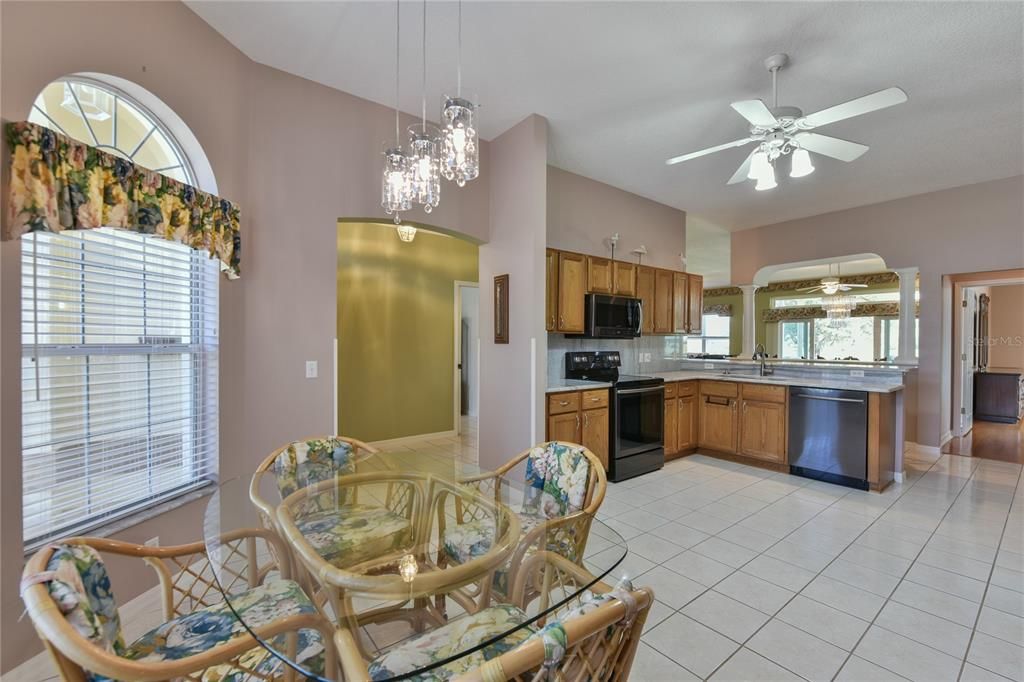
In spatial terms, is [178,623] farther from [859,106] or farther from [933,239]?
[933,239]

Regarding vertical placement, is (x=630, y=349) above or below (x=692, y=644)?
above

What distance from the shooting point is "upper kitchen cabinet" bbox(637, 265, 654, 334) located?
4875 millimetres

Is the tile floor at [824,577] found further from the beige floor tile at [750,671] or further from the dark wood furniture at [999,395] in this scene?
the dark wood furniture at [999,395]

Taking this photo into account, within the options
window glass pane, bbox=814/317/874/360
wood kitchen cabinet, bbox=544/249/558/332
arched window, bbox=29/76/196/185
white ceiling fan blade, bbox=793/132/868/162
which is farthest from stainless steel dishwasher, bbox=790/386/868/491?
window glass pane, bbox=814/317/874/360

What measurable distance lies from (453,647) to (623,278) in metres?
4.00

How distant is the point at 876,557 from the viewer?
2.62 metres

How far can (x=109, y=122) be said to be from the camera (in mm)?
2109

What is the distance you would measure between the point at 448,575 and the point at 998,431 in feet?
28.5

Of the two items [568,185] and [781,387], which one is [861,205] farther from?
[568,185]

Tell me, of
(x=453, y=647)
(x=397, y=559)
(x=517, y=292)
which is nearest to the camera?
(x=453, y=647)

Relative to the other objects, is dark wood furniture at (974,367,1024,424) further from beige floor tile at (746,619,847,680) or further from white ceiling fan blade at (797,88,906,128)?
beige floor tile at (746,619,847,680)

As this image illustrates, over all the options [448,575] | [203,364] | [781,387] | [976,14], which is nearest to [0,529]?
[203,364]

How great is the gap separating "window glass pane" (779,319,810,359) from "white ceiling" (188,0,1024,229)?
25.7 feet

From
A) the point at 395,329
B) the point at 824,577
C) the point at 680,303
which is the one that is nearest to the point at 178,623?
the point at 824,577
